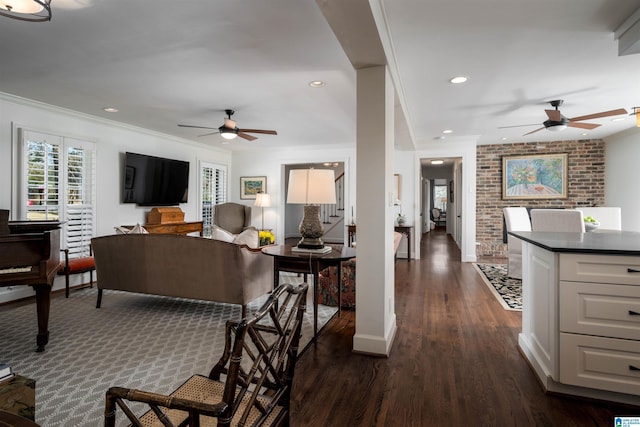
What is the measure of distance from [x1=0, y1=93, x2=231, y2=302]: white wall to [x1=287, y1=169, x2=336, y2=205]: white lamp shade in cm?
367

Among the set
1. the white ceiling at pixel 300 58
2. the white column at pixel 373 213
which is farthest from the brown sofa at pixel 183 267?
the white ceiling at pixel 300 58

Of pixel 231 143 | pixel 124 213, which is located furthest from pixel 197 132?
pixel 124 213

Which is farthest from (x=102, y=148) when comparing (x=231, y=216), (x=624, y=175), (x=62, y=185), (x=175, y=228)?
(x=624, y=175)

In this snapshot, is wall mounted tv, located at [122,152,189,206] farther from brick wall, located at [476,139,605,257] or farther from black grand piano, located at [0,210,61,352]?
brick wall, located at [476,139,605,257]

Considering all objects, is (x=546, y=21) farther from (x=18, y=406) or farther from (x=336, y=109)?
(x=18, y=406)

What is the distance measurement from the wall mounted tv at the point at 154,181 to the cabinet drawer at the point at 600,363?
19.0ft

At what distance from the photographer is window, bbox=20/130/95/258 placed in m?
4.14

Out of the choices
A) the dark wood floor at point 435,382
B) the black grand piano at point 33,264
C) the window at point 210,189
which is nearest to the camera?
the dark wood floor at point 435,382

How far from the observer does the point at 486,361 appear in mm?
2396

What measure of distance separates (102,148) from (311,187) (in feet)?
13.3

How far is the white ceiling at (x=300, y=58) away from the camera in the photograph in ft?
7.36

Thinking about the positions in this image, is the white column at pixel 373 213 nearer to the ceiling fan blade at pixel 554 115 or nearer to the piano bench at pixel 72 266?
the ceiling fan blade at pixel 554 115

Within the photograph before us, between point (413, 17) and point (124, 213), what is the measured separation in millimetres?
5118

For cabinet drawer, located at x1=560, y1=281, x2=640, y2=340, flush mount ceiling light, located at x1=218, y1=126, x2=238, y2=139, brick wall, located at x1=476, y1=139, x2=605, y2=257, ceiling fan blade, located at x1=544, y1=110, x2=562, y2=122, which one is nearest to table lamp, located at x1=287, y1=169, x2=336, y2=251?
cabinet drawer, located at x1=560, y1=281, x2=640, y2=340
